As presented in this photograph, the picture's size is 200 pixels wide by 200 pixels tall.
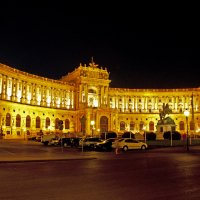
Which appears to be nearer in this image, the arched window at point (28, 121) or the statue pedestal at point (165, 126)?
the statue pedestal at point (165, 126)

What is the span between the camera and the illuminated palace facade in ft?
298

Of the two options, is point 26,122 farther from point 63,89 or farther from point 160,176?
point 160,176

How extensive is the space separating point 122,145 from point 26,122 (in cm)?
6016

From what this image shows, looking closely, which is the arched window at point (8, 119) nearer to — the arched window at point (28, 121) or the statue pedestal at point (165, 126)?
the arched window at point (28, 121)

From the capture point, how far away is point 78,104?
116 m

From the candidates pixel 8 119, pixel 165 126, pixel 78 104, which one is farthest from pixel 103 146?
pixel 78 104

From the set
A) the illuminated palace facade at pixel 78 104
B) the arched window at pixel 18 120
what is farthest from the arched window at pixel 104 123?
the arched window at pixel 18 120

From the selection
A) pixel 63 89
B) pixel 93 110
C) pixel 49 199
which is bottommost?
pixel 49 199

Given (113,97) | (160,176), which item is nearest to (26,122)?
(113,97)

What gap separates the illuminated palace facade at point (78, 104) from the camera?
9088 cm

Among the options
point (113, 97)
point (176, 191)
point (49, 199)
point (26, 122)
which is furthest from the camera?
point (113, 97)

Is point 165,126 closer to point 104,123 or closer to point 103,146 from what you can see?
point 103,146

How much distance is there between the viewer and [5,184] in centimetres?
1412

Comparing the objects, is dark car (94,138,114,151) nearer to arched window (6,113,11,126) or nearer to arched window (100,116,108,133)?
arched window (6,113,11,126)
